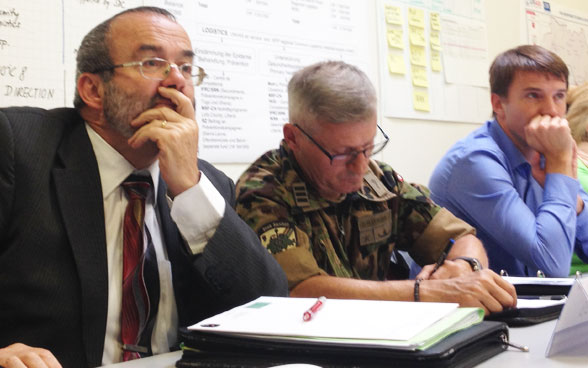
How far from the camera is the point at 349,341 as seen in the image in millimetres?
866

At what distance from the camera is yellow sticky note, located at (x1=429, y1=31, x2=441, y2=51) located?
3221 millimetres

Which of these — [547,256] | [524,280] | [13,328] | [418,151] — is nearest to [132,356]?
[13,328]

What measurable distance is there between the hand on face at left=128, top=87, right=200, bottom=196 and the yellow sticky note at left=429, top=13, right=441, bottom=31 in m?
2.08

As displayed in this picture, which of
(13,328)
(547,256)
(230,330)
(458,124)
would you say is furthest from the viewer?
(458,124)

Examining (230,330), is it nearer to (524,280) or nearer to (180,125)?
(180,125)

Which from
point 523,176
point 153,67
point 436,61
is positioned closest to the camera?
point 153,67

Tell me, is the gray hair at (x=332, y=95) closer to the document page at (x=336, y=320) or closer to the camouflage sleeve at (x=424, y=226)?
the camouflage sleeve at (x=424, y=226)

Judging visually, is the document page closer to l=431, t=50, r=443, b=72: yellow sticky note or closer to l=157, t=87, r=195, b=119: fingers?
l=157, t=87, r=195, b=119: fingers

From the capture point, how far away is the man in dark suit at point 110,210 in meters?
1.22

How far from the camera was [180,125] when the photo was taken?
1.44 metres

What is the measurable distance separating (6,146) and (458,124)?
8.38 ft

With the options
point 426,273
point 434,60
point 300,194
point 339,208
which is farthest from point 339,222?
point 434,60

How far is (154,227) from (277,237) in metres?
0.33

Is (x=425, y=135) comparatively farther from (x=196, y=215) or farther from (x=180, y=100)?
(x=196, y=215)
